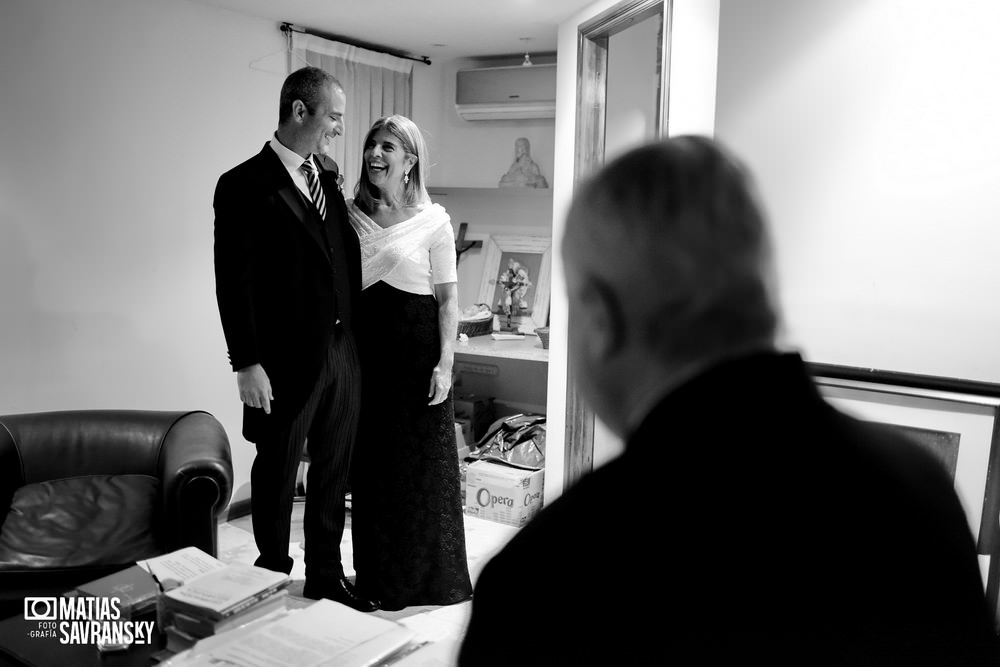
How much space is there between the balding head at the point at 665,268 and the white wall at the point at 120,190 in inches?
117

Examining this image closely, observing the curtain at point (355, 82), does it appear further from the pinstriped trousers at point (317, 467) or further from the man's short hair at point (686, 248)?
the man's short hair at point (686, 248)

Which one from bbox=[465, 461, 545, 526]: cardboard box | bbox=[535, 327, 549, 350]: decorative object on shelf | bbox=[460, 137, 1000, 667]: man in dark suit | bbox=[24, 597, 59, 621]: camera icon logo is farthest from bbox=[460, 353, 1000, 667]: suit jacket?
bbox=[535, 327, 549, 350]: decorative object on shelf

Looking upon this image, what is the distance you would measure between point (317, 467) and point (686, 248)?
2.23 meters

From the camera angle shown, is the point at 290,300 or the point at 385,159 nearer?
the point at 290,300

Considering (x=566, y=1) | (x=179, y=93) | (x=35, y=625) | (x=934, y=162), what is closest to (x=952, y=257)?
(x=934, y=162)

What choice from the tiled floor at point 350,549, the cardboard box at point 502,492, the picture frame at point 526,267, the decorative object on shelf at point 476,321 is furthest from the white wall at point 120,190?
the picture frame at point 526,267

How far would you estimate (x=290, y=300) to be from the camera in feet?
8.24

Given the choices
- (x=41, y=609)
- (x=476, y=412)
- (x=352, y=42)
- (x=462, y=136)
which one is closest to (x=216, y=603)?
(x=41, y=609)

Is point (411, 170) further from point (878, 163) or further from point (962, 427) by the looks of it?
point (962, 427)

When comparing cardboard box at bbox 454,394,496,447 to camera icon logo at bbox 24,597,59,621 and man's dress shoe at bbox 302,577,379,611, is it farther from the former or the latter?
camera icon logo at bbox 24,597,59,621

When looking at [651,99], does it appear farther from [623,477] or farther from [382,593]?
[623,477]

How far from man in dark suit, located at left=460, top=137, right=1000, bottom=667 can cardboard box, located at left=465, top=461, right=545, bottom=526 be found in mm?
3160

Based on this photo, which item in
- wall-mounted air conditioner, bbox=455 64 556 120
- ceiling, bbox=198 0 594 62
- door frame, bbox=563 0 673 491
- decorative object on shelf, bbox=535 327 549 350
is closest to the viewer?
door frame, bbox=563 0 673 491

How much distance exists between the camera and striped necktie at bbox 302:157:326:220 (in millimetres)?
2580
